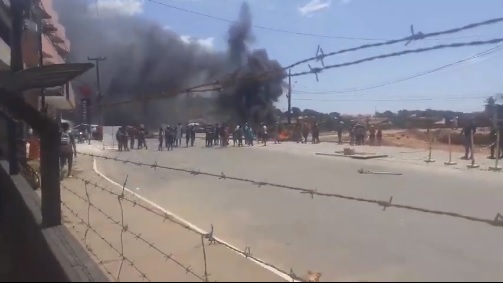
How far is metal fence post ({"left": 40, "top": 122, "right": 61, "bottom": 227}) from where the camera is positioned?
4.35 meters

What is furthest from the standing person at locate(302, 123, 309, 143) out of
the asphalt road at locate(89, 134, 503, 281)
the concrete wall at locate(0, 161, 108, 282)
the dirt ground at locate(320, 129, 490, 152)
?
the concrete wall at locate(0, 161, 108, 282)

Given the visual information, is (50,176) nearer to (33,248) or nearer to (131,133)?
(33,248)

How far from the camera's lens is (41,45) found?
34.0 ft

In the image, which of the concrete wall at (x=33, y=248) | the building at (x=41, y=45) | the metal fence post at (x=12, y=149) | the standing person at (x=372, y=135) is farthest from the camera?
the standing person at (x=372, y=135)

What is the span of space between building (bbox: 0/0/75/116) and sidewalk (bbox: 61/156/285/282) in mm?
1926

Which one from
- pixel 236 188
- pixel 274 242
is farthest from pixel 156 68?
pixel 236 188

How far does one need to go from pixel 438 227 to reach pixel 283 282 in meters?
5.09

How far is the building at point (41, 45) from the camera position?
11.8 meters

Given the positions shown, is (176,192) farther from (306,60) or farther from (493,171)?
(493,171)

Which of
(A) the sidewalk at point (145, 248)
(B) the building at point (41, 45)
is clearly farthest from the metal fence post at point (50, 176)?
(B) the building at point (41, 45)

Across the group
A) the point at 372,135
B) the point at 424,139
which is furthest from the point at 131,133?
the point at 424,139

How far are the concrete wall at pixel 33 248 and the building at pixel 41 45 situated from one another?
1698 mm

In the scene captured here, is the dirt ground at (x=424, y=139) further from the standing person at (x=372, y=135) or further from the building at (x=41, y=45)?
the building at (x=41, y=45)

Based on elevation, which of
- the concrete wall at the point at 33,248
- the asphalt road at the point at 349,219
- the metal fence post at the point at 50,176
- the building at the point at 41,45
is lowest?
the asphalt road at the point at 349,219
